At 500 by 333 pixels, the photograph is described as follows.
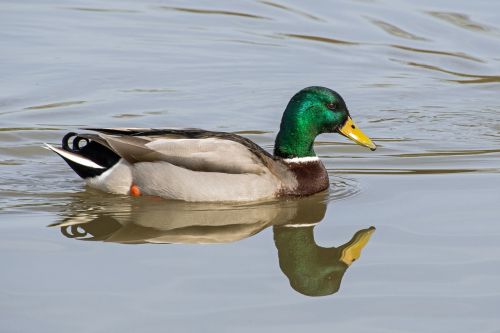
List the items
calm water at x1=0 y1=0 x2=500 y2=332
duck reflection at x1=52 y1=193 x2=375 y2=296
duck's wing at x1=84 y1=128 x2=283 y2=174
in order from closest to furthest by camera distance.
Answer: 1. calm water at x1=0 y1=0 x2=500 y2=332
2. duck reflection at x1=52 y1=193 x2=375 y2=296
3. duck's wing at x1=84 y1=128 x2=283 y2=174

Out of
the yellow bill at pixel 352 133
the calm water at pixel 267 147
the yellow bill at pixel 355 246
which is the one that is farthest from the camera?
the yellow bill at pixel 352 133

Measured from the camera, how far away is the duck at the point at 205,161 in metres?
9.50

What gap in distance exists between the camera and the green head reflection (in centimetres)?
756

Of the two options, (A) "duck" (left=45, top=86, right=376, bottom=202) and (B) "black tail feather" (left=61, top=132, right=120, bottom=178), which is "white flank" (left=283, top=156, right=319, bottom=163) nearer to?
(A) "duck" (left=45, top=86, right=376, bottom=202)

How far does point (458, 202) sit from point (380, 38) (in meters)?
6.28

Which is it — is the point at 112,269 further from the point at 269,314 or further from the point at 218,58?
the point at 218,58

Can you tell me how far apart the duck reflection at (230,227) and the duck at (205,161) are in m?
0.10

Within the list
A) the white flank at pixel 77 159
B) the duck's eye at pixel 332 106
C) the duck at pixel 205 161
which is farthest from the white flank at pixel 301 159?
the white flank at pixel 77 159

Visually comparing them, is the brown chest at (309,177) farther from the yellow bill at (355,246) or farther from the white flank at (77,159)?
the white flank at (77,159)

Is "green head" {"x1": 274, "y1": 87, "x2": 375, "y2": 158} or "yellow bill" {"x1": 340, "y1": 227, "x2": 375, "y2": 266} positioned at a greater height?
"green head" {"x1": 274, "y1": 87, "x2": 375, "y2": 158}

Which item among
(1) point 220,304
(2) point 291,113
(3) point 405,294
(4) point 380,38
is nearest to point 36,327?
(1) point 220,304

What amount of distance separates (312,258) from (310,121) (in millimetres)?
1977

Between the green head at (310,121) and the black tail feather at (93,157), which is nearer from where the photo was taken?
the black tail feather at (93,157)

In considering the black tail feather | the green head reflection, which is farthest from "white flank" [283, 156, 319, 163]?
the black tail feather
